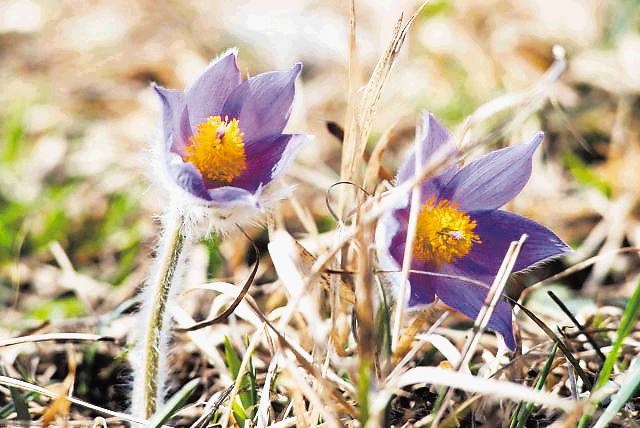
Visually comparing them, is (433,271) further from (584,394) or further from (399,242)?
(584,394)

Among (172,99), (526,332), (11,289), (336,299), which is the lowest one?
(11,289)

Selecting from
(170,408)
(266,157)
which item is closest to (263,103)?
(266,157)

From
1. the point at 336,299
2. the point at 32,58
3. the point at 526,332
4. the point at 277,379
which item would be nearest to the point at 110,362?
the point at 277,379

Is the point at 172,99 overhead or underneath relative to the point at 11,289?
overhead

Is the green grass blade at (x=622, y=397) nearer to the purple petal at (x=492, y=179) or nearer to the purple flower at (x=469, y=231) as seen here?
the purple flower at (x=469, y=231)

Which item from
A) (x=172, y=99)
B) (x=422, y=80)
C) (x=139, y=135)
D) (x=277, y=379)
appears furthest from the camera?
(x=422, y=80)

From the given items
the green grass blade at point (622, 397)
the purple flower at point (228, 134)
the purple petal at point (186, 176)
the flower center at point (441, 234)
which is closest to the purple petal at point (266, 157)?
the purple flower at point (228, 134)

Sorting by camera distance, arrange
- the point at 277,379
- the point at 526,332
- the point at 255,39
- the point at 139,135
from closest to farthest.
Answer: the point at 277,379 → the point at 526,332 → the point at 139,135 → the point at 255,39
